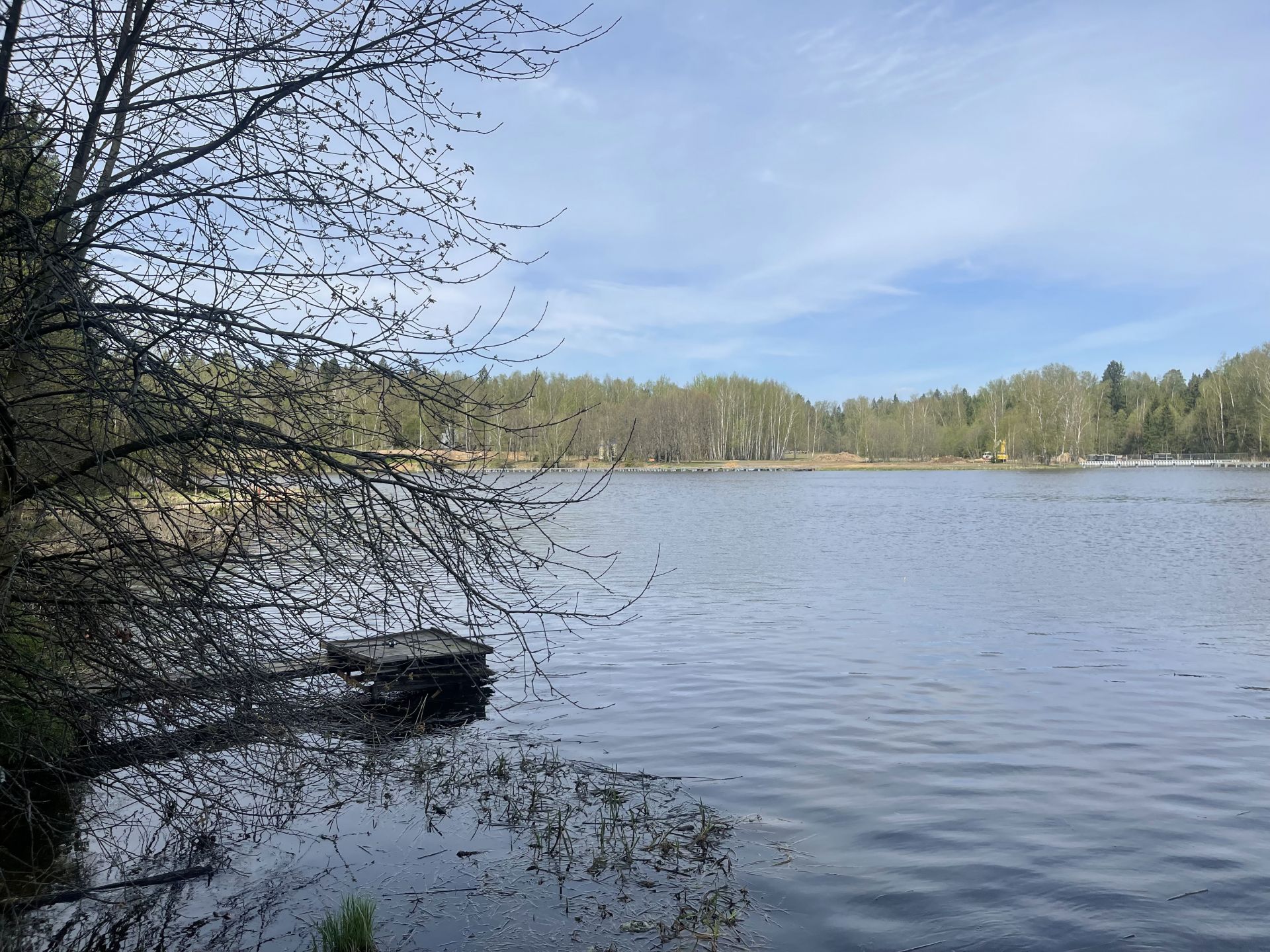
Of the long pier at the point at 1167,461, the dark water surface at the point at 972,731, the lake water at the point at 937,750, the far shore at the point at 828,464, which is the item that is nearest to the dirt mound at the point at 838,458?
the far shore at the point at 828,464

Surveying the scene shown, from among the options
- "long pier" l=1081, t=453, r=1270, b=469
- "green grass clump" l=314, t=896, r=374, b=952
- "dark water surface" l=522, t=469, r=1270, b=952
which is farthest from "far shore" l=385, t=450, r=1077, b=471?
"green grass clump" l=314, t=896, r=374, b=952

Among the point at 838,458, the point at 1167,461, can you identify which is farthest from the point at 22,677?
the point at 838,458

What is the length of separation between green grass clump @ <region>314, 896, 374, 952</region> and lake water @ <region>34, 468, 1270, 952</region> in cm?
35

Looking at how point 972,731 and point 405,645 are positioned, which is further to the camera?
point 972,731

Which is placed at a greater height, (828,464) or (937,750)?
(828,464)

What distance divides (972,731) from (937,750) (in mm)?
1061

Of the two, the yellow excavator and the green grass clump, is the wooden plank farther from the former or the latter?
the yellow excavator

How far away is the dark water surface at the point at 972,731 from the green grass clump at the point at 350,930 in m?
2.82

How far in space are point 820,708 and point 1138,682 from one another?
5.27 metres

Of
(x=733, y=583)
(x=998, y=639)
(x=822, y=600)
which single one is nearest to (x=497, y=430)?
(x=998, y=639)

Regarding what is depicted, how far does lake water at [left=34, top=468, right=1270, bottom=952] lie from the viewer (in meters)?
7.11

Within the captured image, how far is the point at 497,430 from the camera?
5535 millimetres

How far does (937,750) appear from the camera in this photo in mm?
11086

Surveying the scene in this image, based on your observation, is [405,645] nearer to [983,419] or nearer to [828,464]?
[828,464]
